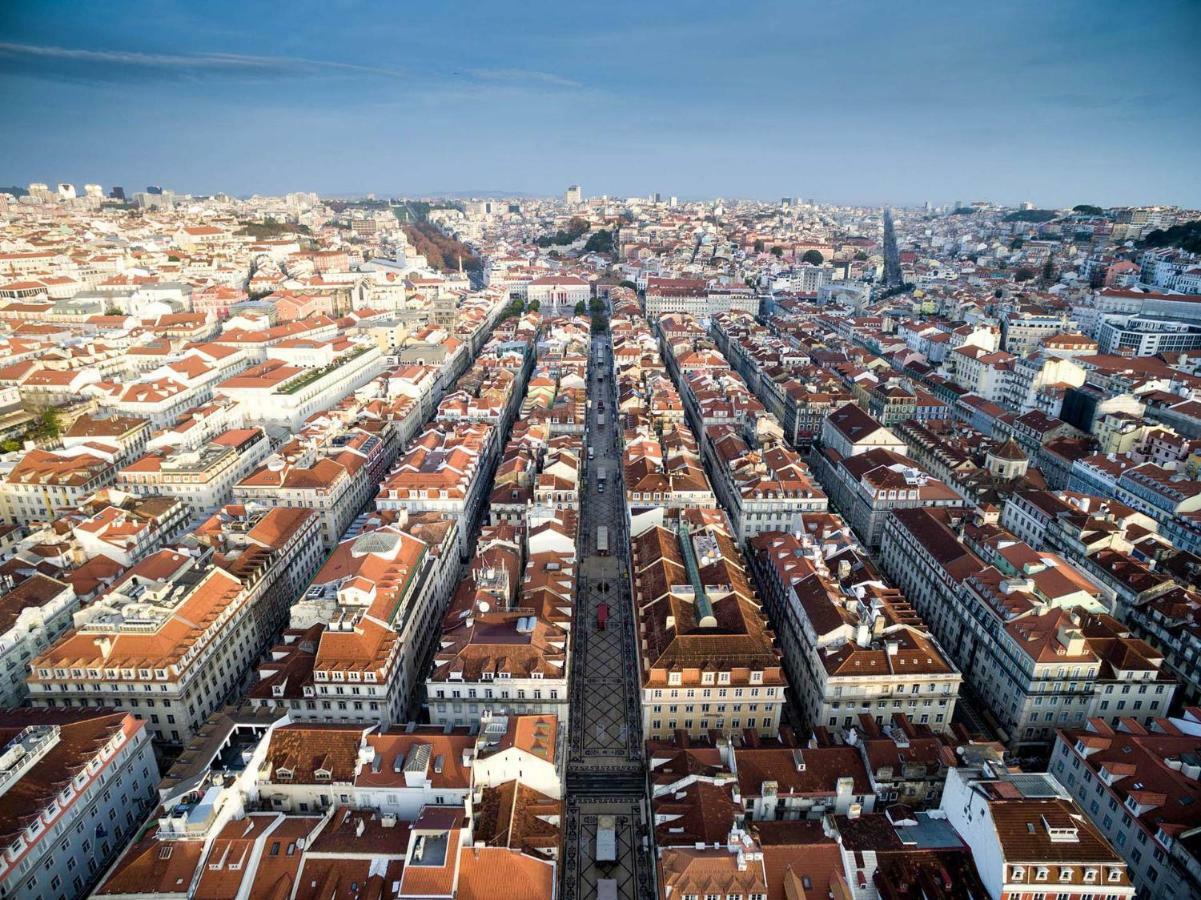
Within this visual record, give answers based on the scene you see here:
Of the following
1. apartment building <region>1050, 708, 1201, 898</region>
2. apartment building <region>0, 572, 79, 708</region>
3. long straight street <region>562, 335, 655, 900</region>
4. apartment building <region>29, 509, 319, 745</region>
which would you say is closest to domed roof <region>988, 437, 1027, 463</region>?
apartment building <region>1050, 708, 1201, 898</region>

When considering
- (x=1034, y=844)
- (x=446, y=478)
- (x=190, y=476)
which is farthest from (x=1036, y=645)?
(x=190, y=476)

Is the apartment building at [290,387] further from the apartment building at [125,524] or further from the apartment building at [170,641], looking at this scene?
the apartment building at [170,641]

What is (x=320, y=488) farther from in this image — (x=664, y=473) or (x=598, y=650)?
(x=664, y=473)

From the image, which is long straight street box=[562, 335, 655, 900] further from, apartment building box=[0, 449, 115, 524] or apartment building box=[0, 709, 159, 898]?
apartment building box=[0, 449, 115, 524]

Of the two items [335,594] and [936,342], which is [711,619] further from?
[936,342]

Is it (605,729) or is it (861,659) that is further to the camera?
(605,729)
